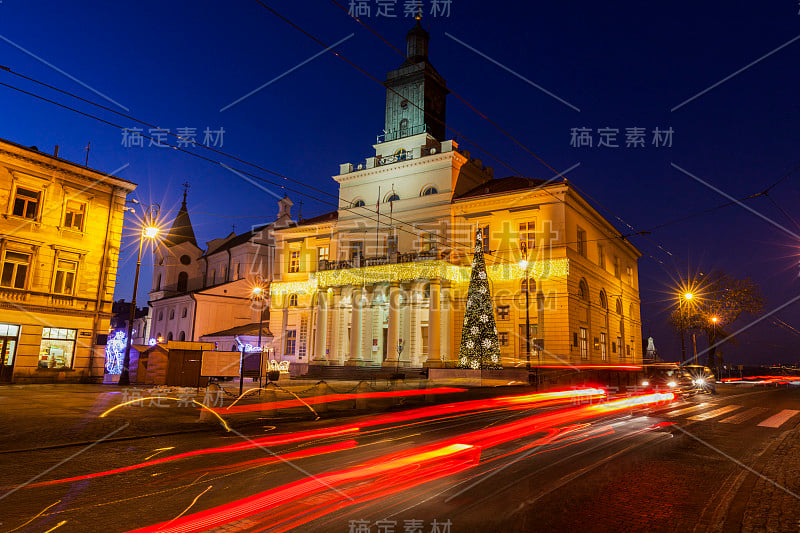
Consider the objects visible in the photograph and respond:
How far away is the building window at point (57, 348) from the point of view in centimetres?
2550

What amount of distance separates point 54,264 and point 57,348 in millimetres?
4323

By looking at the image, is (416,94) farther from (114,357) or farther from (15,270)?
(114,357)

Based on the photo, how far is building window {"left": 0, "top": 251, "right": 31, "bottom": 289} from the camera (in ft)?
80.7

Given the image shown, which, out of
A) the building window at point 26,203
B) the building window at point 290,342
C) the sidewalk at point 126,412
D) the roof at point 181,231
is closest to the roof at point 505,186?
the sidewalk at point 126,412

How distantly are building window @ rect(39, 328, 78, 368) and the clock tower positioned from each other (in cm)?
3025

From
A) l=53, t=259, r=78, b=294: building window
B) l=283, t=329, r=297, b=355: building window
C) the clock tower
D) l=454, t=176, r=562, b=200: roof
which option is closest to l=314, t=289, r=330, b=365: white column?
l=283, t=329, r=297, b=355: building window

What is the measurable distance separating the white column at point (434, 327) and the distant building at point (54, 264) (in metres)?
20.7

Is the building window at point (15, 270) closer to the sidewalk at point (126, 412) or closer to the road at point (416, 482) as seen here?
the sidewalk at point (126, 412)

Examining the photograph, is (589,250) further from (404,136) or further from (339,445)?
(339,445)

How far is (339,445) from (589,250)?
35623mm

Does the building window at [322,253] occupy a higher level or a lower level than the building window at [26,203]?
higher

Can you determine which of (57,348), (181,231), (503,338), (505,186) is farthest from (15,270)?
(181,231)

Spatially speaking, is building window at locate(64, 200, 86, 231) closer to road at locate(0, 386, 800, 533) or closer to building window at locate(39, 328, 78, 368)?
building window at locate(39, 328, 78, 368)

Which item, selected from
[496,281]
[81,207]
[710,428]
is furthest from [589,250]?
[81,207]
